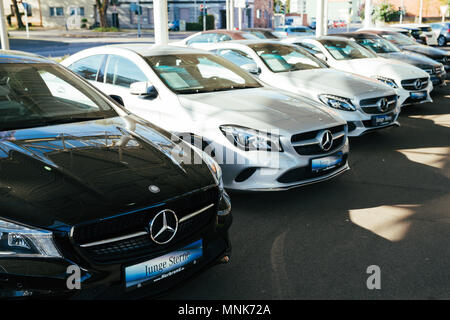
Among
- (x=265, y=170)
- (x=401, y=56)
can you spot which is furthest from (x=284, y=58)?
(x=401, y=56)

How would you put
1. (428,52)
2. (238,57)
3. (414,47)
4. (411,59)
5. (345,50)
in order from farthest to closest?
(428,52)
(414,47)
(411,59)
(345,50)
(238,57)

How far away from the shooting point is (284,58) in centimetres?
754

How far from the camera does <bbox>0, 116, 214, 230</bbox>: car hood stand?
87.9 inches

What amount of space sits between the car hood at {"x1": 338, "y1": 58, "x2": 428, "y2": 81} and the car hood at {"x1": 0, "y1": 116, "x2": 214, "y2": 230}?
6551 mm

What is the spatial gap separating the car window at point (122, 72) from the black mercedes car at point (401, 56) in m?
7.36

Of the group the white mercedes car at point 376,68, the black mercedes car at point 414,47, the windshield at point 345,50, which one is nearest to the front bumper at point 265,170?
the white mercedes car at point 376,68

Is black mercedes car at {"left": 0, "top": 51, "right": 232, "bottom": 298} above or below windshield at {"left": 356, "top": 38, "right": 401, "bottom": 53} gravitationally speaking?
below

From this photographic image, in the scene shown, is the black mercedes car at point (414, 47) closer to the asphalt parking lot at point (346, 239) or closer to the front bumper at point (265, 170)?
the asphalt parking lot at point (346, 239)

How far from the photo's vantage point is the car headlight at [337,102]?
6488 millimetres

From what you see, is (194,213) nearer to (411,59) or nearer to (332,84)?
(332,84)

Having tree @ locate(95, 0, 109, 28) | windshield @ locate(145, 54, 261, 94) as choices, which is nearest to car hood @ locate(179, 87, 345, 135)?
windshield @ locate(145, 54, 261, 94)

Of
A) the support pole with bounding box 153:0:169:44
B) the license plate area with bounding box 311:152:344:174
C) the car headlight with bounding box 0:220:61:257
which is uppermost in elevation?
the support pole with bounding box 153:0:169:44

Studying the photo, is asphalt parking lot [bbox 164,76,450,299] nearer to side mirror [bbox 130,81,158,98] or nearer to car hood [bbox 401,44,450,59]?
side mirror [bbox 130,81,158,98]

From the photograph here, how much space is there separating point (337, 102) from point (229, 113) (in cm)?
257
